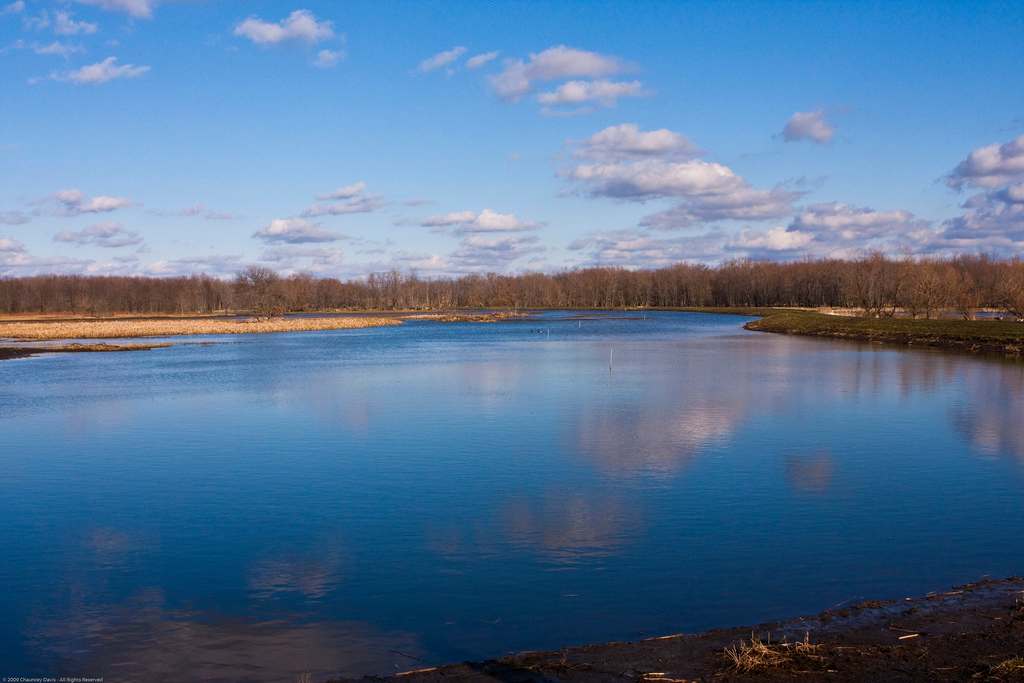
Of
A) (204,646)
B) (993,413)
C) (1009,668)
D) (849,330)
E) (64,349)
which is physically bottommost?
(204,646)

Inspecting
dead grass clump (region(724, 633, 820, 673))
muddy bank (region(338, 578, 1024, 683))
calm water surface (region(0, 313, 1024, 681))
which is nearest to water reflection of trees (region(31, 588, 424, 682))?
calm water surface (region(0, 313, 1024, 681))

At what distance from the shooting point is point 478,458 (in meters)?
17.5

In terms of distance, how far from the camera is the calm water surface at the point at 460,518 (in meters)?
8.63

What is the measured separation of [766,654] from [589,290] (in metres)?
181

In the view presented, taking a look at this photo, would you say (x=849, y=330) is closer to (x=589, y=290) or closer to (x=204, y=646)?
(x=204, y=646)

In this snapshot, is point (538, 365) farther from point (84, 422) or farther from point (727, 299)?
point (727, 299)

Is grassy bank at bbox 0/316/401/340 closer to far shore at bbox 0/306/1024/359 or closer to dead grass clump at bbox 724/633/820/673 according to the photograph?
far shore at bbox 0/306/1024/359

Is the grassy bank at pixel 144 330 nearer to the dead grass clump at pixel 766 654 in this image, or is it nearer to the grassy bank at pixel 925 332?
the grassy bank at pixel 925 332

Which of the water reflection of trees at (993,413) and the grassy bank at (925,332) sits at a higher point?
the grassy bank at (925,332)

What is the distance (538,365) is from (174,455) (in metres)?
23.7

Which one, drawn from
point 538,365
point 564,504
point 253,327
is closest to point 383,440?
point 564,504

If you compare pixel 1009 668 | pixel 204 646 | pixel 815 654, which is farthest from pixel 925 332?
pixel 204 646

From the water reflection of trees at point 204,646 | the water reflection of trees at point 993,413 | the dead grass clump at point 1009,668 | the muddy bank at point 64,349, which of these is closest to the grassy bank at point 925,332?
the water reflection of trees at point 993,413

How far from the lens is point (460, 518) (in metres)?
12.9
